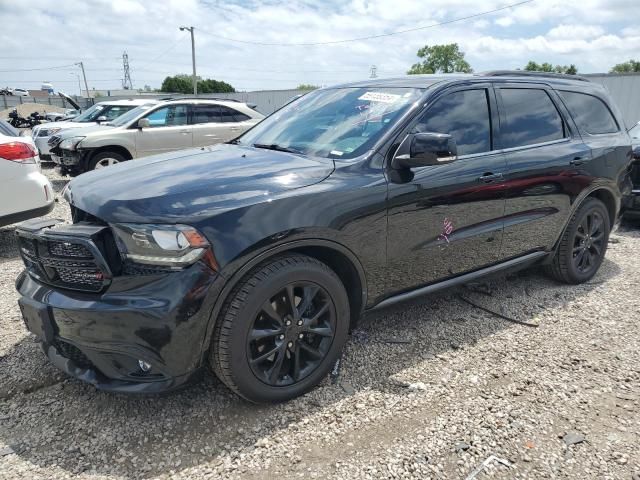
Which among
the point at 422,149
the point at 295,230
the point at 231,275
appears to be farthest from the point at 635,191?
the point at 231,275

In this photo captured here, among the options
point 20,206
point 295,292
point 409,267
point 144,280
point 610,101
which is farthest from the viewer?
point 20,206

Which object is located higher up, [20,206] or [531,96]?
[531,96]

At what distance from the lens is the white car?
5082 millimetres

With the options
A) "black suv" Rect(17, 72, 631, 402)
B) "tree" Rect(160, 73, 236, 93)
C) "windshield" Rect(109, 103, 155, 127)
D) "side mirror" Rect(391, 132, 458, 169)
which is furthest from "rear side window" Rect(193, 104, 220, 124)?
"tree" Rect(160, 73, 236, 93)

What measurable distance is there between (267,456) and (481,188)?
7.27 ft

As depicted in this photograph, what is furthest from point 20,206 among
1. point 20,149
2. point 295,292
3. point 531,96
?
point 531,96

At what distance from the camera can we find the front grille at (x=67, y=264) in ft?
7.67

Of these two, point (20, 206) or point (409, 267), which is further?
point (20, 206)

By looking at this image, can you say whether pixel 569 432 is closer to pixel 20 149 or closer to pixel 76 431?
pixel 76 431

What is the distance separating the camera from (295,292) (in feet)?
8.64

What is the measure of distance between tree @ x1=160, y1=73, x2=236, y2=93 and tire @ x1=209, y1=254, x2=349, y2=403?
65560 mm

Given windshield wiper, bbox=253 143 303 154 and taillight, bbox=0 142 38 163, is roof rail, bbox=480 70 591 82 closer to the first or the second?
windshield wiper, bbox=253 143 303 154

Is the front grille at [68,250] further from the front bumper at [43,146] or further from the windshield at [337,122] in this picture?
the front bumper at [43,146]

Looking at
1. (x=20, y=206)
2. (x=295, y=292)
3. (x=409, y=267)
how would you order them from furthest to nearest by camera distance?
(x=20, y=206)
(x=409, y=267)
(x=295, y=292)
